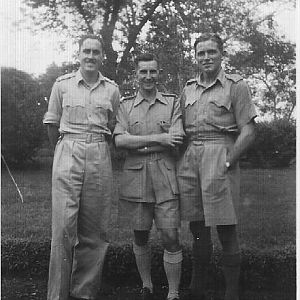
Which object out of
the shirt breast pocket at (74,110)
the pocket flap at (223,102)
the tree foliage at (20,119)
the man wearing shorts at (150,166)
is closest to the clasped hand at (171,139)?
the man wearing shorts at (150,166)

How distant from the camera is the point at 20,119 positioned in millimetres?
5406

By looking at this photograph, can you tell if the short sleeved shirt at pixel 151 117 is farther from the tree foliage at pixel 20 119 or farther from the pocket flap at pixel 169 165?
the tree foliage at pixel 20 119

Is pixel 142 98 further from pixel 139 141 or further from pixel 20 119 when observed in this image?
pixel 20 119

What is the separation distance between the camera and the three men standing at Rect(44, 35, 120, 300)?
3.11m

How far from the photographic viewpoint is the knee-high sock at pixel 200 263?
329cm

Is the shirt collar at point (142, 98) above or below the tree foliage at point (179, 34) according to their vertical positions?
below

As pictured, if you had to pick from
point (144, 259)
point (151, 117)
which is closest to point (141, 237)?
point (144, 259)

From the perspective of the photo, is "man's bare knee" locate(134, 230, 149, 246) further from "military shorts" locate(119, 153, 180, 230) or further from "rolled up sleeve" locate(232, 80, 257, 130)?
"rolled up sleeve" locate(232, 80, 257, 130)

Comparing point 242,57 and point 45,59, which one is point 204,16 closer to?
point 242,57

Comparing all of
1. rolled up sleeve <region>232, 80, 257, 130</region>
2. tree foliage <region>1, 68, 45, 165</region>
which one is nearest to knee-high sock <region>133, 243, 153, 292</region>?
rolled up sleeve <region>232, 80, 257, 130</region>

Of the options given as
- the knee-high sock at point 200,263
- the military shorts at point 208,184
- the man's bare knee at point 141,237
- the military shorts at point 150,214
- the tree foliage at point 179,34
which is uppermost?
the tree foliage at point 179,34

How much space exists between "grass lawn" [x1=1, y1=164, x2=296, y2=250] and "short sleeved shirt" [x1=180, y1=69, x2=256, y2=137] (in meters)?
0.98

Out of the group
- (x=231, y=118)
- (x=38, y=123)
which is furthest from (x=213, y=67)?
(x=38, y=123)

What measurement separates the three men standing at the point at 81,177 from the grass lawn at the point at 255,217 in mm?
810
